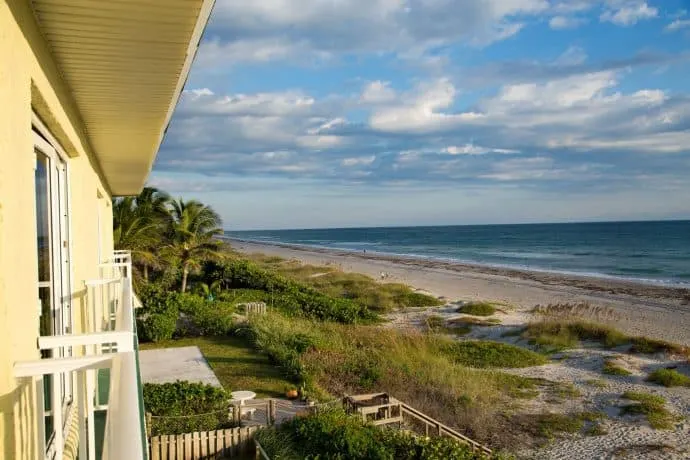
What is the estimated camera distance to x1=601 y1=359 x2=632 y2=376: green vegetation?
58.0ft

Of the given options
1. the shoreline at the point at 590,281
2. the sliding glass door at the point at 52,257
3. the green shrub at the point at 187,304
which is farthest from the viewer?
the shoreline at the point at 590,281

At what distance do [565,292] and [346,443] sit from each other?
31429 mm

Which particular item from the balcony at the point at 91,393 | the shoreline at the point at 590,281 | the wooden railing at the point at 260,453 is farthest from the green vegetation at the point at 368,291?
the balcony at the point at 91,393

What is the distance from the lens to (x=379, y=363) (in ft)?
51.4

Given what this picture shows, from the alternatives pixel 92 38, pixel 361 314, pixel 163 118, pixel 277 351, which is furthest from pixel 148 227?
pixel 92 38

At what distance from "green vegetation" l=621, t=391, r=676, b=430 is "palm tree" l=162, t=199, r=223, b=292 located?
1833 centimetres

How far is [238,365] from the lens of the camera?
1611 centimetres

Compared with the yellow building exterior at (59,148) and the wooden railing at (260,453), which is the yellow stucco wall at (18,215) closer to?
the yellow building exterior at (59,148)

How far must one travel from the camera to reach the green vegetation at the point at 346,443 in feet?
28.0

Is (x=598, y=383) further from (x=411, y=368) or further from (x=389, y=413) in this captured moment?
(x=389, y=413)

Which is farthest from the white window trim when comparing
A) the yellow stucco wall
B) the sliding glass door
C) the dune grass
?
the dune grass

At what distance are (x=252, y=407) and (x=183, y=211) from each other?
54.1 feet

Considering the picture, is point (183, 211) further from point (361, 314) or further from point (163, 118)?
point (163, 118)

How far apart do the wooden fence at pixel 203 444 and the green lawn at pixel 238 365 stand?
383 centimetres
